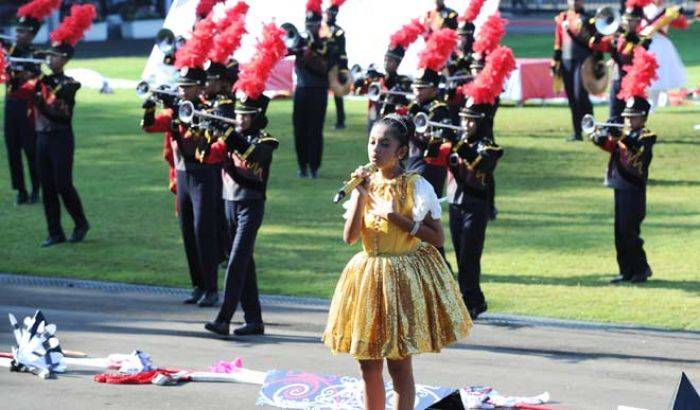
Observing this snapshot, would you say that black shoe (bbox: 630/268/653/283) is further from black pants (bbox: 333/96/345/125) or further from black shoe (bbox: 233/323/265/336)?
black pants (bbox: 333/96/345/125)

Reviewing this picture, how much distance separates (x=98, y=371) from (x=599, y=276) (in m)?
5.17

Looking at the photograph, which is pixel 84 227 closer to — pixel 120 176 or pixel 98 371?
pixel 120 176

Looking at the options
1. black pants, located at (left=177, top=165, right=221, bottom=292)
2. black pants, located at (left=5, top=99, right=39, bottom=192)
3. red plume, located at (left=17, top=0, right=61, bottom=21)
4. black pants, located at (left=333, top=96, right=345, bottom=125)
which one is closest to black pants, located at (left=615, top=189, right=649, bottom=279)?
black pants, located at (left=177, top=165, right=221, bottom=292)

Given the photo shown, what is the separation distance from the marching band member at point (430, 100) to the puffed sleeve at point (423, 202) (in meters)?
4.76

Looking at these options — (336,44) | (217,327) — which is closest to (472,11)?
(336,44)

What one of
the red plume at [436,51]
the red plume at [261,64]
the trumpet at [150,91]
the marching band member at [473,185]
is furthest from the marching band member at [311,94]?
the red plume at [261,64]

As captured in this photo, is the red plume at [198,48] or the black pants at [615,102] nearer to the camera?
the red plume at [198,48]

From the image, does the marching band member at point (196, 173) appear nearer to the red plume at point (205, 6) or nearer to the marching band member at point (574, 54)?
the red plume at point (205, 6)

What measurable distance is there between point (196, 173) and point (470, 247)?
229 cm

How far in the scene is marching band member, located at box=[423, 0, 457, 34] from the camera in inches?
746

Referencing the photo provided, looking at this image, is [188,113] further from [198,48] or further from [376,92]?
[376,92]

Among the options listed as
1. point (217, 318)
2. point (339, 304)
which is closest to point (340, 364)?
point (217, 318)

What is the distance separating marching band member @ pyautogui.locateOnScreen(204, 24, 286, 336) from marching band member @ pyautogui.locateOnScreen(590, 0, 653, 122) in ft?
25.9

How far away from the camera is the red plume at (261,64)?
1096 centimetres
